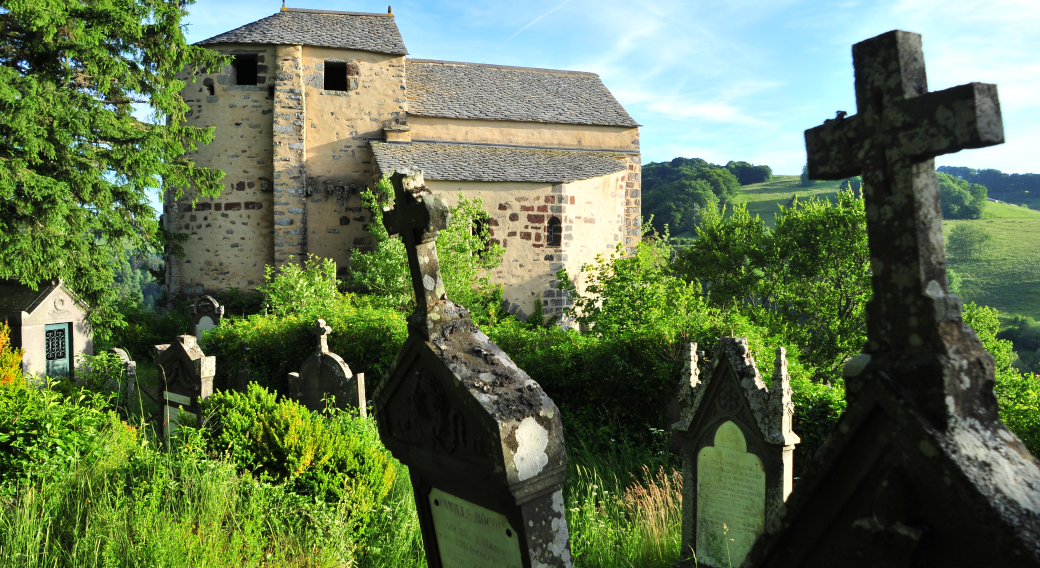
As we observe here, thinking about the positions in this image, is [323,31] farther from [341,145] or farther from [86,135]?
[86,135]

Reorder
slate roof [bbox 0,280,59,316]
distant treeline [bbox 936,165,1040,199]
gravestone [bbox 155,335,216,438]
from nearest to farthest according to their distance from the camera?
gravestone [bbox 155,335,216,438] → slate roof [bbox 0,280,59,316] → distant treeline [bbox 936,165,1040,199]

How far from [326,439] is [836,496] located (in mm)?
4207

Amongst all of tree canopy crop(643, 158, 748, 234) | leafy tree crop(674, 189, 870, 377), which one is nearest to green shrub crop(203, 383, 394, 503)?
leafy tree crop(674, 189, 870, 377)

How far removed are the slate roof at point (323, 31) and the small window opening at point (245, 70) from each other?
0.62 metres

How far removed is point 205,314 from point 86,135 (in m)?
5.03

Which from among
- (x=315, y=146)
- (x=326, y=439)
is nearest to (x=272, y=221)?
(x=315, y=146)

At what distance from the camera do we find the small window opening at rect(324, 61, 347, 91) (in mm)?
17938

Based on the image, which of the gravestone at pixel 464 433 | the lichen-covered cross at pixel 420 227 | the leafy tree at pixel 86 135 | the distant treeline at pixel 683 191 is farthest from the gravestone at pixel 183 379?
the distant treeline at pixel 683 191

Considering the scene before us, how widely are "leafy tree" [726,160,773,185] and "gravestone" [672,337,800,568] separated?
275 feet

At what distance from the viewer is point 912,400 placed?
55.4 inches

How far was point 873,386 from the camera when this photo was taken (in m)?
1.46

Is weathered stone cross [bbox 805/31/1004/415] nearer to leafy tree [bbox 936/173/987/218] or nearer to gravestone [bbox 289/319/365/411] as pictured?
gravestone [bbox 289/319/365/411]

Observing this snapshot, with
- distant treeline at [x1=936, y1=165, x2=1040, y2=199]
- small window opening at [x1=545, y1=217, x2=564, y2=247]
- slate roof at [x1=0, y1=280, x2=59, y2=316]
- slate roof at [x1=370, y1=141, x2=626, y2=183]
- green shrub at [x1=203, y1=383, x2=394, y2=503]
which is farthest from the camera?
distant treeline at [x1=936, y1=165, x2=1040, y2=199]

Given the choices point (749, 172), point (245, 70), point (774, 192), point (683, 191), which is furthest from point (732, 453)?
point (749, 172)
